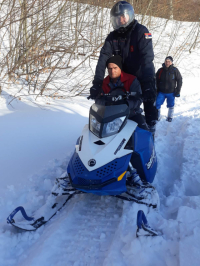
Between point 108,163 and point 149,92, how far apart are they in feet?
3.27

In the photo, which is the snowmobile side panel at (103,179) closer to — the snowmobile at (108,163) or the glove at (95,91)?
the snowmobile at (108,163)

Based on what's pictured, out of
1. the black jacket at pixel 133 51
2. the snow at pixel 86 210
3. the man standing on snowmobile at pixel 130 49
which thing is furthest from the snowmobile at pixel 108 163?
the black jacket at pixel 133 51

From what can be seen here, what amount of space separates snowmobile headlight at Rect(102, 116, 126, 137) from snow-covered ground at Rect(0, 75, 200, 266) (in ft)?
2.34

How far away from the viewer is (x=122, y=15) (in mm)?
2730

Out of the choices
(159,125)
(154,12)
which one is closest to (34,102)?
(159,125)

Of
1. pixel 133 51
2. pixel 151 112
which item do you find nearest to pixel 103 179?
pixel 151 112

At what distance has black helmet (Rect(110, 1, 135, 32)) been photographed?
2.71 metres

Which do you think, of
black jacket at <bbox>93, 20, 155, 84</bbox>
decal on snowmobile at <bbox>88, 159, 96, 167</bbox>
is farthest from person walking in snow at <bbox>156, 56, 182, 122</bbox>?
decal on snowmobile at <bbox>88, 159, 96, 167</bbox>

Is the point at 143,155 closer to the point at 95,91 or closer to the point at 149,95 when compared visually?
the point at 149,95

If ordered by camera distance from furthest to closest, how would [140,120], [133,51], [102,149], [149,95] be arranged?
[133,51] → [140,120] → [149,95] → [102,149]

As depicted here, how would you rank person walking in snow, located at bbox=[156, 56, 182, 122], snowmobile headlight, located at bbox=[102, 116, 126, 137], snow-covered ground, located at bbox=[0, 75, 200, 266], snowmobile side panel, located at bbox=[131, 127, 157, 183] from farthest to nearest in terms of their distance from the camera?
person walking in snow, located at bbox=[156, 56, 182, 122], snowmobile side panel, located at bbox=[131, 127, 157, 183], snowmobile headlight, located at bbox=[102, 116, 126, 137], snow-covered ground, located at bbox=[0, 75, 200, 266]

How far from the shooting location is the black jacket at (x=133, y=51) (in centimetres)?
292

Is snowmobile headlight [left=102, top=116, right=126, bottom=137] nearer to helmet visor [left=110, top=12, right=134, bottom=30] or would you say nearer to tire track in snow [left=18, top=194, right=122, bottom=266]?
tire track in snow [left=18, top=194, right=122, bottom=266]

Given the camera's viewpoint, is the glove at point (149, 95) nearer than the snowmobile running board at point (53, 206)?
No
